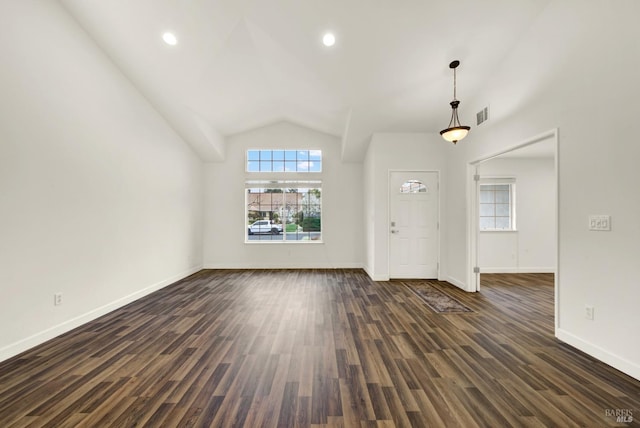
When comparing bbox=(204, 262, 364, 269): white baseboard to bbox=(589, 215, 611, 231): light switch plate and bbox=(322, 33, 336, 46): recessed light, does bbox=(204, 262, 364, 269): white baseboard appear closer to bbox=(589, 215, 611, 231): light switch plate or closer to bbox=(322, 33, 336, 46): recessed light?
bbox=(589, 215, 611, 231): light switch plate

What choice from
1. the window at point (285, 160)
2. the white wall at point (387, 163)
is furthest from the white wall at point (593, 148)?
the window at point (285, 160)

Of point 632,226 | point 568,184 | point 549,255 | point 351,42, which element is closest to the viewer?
point 632,226

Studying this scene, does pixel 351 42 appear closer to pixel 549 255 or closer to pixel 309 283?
pixel 309 283

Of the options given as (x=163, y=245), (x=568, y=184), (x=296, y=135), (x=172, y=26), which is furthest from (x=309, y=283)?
(x=172, y=26)

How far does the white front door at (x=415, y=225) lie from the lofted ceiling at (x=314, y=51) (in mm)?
1184

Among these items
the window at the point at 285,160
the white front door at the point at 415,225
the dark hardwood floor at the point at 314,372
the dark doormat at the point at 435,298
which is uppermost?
the window at the point at 285,160

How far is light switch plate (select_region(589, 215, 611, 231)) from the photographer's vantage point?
7.61 ft

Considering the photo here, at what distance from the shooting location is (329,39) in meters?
3.31

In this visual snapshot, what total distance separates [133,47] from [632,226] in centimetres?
565

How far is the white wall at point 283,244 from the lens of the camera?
6.55 meters

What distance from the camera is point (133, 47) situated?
3.46m

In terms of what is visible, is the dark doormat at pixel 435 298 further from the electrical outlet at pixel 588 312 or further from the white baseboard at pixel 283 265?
the white baseboard at pixel 283 265

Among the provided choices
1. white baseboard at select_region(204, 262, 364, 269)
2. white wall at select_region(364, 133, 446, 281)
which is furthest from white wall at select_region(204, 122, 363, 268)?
white wall at select_region(364, 133, 446, 281)

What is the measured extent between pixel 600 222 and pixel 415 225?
304 centimetres
